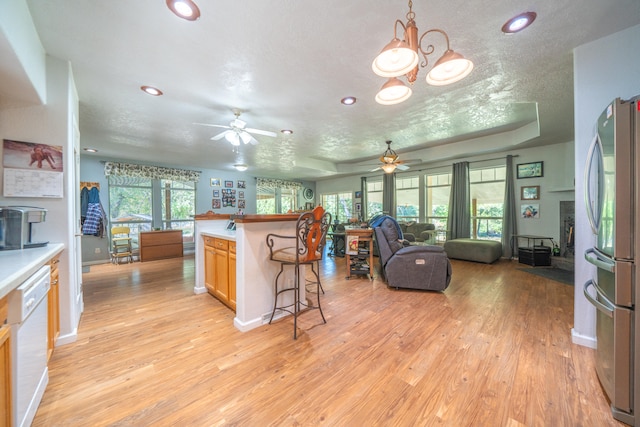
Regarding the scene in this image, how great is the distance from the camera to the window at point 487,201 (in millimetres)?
5695

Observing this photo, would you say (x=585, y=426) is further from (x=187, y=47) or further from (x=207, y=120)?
(x=207, y=120)

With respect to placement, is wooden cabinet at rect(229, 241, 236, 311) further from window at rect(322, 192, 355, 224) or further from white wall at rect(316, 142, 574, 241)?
window at rect(322, 192, 355, 224)

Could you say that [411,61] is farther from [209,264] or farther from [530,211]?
[530,211]

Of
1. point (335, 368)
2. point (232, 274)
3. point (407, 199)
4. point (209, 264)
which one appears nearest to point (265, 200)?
point (407, 199)

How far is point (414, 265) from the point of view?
3.39 meters

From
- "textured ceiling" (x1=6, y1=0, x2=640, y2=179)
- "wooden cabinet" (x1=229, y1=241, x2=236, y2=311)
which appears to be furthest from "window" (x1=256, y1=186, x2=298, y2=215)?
"wooden cabinet" (x1=229, y1=241, x2=236, y2=311)

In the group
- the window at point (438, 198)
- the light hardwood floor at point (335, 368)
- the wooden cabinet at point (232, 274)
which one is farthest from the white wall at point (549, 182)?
the wooden cabinet at point (232, 274)

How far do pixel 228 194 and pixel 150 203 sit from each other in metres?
2.18

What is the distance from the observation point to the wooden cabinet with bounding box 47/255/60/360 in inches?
71.2

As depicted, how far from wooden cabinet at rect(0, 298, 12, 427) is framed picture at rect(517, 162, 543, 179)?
757 cm

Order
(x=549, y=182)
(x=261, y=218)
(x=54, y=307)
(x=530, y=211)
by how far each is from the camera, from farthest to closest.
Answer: (x=530, y=211)
(x=549, y=182)
(x=261, y=218)
(x=54, y=307)

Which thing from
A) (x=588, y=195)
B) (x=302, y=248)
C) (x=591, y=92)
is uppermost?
(x=591, y=92)

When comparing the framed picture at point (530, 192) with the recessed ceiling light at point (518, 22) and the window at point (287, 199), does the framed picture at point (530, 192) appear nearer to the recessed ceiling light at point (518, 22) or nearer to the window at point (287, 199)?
the recessed ceiling light at point (518, 22)

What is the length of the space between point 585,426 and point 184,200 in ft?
26.5
